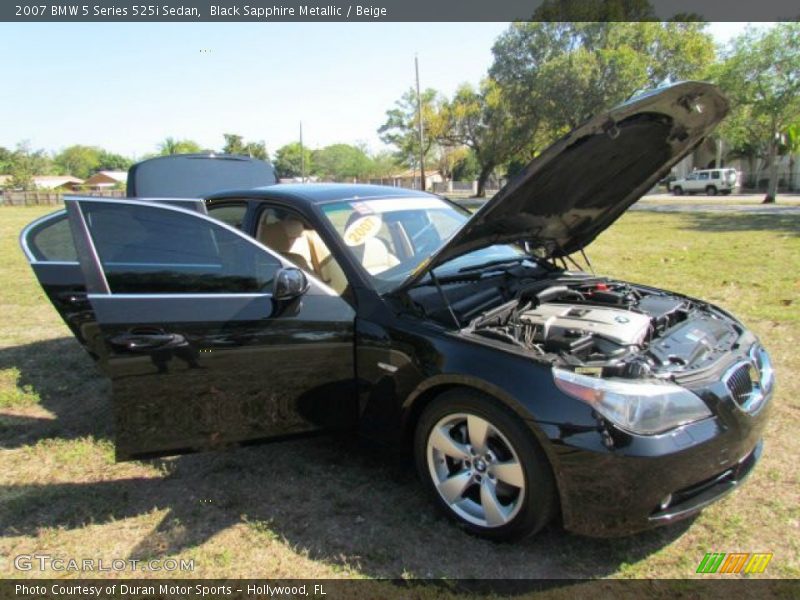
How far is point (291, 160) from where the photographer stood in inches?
4232

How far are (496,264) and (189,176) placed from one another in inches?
167

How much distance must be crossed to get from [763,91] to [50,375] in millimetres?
28233

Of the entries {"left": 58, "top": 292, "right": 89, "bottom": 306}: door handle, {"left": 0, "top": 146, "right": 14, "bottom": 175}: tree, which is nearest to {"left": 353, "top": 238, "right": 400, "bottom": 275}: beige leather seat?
{"left": 58, "top": 292, "right": 89, "bottom": 306}: door handle

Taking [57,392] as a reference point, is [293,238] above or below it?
above

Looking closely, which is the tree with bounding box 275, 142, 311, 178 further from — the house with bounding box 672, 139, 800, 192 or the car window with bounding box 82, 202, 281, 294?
the car window with bounding box 82, 202, 281, 294

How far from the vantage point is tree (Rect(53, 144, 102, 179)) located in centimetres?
13650

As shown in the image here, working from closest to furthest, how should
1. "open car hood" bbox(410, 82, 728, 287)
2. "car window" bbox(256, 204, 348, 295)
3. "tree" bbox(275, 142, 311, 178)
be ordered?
"open car hood" bbox(410, 82, 728, 287) → "car window" bbox(256, 204, 348, 295) → "tree" bbox(275, 142, 311, 178)

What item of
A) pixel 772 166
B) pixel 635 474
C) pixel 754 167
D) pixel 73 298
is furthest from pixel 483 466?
pixel 754 167

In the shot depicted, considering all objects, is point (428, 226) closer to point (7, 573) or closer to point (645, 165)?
point (645, 165)

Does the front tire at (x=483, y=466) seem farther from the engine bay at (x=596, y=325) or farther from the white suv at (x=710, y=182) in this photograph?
the white suv at (x=710, y=182)

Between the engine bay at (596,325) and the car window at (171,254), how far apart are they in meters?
1.02

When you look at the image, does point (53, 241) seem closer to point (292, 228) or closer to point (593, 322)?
point (292, 228)

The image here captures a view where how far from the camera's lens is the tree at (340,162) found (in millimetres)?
106938

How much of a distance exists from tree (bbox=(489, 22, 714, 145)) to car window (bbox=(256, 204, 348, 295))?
30.3m
